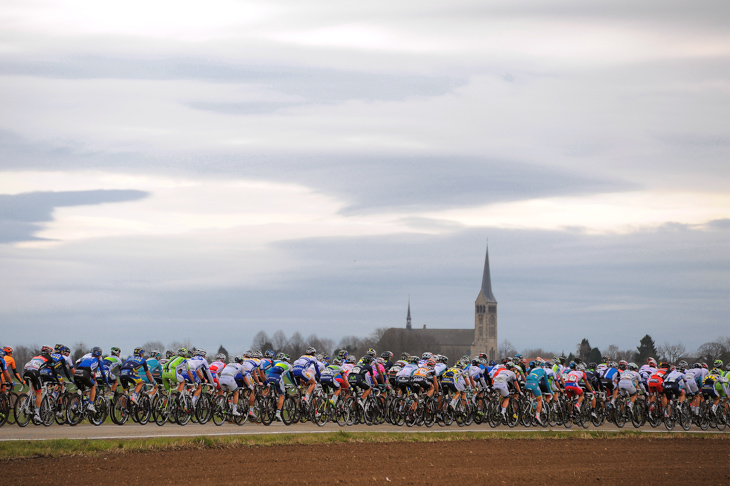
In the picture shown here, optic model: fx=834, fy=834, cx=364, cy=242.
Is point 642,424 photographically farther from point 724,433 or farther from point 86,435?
point 86,435

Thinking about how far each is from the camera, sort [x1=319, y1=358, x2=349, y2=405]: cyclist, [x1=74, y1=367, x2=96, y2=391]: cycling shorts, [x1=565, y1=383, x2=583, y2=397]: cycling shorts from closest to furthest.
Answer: [x1=74, y1=367, x2=96, y2=391]: cycling shorts → [x1=319, y1=358, x2=349, y2=405]: cyclist → [x1=565, y1=383, x2=583, y2=397]: cycling shorts

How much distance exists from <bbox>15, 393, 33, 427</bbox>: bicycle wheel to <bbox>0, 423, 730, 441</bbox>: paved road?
22 cm

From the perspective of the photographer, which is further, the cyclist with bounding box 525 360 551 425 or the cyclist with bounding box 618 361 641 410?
the cyclist with bounding box 618 361 641 410

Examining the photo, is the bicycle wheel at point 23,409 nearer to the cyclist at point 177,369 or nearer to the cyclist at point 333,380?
the cyclist at point 177,369

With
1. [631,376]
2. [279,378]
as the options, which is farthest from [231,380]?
[631,376]

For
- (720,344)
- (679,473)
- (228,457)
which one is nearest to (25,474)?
(228,457)

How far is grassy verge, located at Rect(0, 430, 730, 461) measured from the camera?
18.0 metres

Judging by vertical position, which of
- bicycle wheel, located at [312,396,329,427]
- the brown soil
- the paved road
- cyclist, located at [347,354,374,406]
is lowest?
the brown soil

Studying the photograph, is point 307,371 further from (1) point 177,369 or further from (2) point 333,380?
(1) point 177,369

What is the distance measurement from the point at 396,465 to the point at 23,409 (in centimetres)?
1047

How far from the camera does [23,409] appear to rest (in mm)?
22281

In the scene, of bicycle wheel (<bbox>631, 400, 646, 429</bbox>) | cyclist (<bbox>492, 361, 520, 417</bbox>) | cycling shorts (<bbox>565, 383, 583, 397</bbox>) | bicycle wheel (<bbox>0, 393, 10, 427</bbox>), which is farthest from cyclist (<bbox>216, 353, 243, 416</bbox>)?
bicycle wheel (<bbox>631, 400, 646, 429</bbox>)

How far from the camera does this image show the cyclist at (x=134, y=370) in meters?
23.0

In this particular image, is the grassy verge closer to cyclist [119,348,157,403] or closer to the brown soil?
the brown soil
